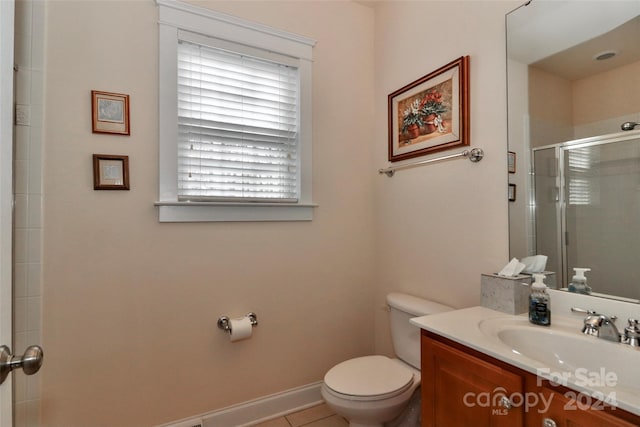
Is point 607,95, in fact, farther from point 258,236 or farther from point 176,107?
point 176,107

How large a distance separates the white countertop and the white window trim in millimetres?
1075

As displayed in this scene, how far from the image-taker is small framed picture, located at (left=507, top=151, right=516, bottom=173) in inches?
55.2

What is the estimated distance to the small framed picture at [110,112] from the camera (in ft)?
4.99

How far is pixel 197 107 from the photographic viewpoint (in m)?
1.75

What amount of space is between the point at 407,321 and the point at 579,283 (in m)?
0.82

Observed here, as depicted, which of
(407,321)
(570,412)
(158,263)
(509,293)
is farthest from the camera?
(407,321)

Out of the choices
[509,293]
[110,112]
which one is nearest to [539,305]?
[509,293]

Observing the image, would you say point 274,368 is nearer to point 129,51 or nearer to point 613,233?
point 613,233

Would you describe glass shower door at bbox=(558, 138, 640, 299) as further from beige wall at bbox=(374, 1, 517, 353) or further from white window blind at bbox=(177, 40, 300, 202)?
white window blind at bbox=(177, 40, 300, 202)

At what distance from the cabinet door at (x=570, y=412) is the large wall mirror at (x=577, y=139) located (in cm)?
54

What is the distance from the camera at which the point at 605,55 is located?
1.13 m

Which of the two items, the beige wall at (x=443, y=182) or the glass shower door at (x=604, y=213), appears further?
the beige wall at (x=443, y=182)

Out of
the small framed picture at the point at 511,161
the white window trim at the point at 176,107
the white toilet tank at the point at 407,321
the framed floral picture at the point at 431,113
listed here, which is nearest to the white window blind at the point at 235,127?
the white window trim at the point at 176,107

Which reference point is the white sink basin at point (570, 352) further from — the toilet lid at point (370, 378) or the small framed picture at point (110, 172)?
the small framed picture at point (110, 172)
